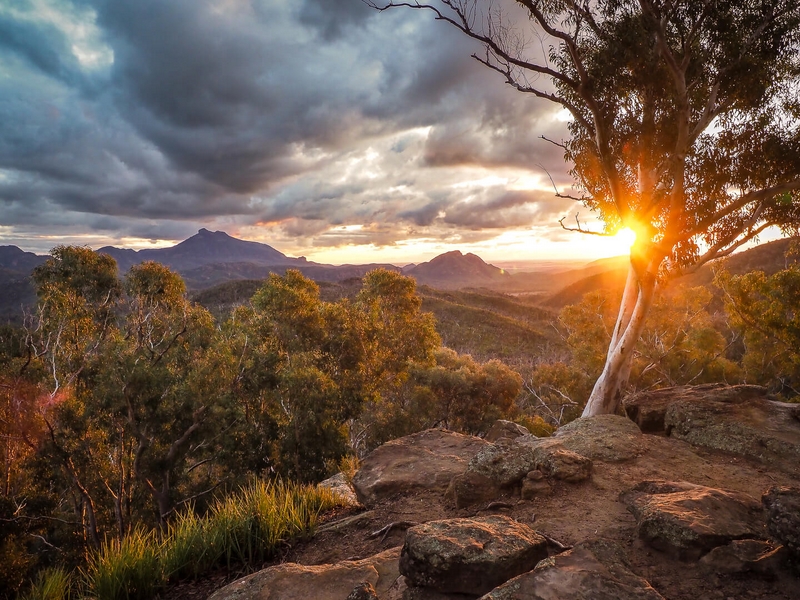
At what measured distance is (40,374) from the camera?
15203 mm

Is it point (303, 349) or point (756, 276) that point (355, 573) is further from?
point (756, 276)

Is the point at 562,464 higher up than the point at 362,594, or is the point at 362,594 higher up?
the point at 362,594

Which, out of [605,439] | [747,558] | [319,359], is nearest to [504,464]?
[605,439]

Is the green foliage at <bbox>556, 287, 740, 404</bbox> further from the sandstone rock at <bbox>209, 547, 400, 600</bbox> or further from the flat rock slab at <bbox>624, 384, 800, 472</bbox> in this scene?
the sandstone rock at <bbox>209, 547, 400, 600</bbox>

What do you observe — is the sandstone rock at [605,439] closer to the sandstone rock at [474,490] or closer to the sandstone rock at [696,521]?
the sandstone rock at [474,490]

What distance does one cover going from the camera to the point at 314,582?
414 cm

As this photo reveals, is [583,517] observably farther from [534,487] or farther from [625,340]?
[625,340]

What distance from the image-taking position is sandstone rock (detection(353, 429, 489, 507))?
6.84m

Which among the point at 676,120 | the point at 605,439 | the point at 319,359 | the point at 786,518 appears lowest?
the point at 605,439

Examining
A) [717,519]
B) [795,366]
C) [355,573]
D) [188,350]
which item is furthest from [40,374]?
[795,366]

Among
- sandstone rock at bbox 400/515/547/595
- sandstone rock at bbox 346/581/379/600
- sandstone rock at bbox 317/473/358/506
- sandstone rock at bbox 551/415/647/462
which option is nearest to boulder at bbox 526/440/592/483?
sandstone rock at bbox 551/415/647/462

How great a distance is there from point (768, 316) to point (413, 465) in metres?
15.7

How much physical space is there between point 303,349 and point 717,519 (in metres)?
14.9

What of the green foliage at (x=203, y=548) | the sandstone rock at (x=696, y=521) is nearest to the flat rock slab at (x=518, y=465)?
the sandstone rock at (x=696, y=521)
